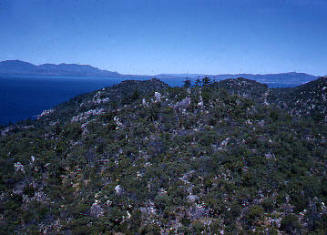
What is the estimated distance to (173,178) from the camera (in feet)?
76.8

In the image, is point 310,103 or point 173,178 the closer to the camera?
point 173,178

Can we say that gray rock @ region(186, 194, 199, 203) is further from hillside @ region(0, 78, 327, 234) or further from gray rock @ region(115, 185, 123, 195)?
gray rock @ region(115, 185, 123, 195)

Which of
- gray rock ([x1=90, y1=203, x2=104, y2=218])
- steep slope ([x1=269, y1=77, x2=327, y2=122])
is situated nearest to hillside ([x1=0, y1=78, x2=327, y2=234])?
gray rock ([x1=90, y1=203, x2=104, y2=218])

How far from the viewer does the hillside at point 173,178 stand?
17297 mm

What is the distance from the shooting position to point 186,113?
45.0 meters

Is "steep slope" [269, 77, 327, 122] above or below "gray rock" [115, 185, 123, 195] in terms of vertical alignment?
above

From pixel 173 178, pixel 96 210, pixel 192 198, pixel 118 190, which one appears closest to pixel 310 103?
pixel 173 178

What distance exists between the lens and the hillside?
17297mm

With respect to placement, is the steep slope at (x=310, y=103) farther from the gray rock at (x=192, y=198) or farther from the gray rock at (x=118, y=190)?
the gray rock at (x=118, y=190)

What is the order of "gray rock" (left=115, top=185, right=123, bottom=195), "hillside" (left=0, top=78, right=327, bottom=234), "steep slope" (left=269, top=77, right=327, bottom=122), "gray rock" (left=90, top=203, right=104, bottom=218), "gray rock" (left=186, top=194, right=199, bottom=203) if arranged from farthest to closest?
"steep slope" (left=269, top=77, right=327, bottom=122)
"gray rock" (left=115, top=185, right=123, bottom=195)
"gray rock" (left=186, top=194, right=199, bottom=203)
"gray rock" (left=90, top=203, right=104, bottom=218)
"hillside" (left=0, top=78, right=327, bottom=234)

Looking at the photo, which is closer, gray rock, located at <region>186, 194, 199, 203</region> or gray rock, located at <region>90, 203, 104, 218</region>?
gray rock, located at <region>90, 203, 104, 218</region>

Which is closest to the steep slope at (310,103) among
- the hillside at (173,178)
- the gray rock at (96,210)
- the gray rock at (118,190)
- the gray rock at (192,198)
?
the hillside at (173,178)

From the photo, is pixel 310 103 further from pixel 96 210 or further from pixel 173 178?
pixel 96 210

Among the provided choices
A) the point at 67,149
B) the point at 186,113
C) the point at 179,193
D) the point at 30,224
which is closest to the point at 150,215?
the point at 179,193
